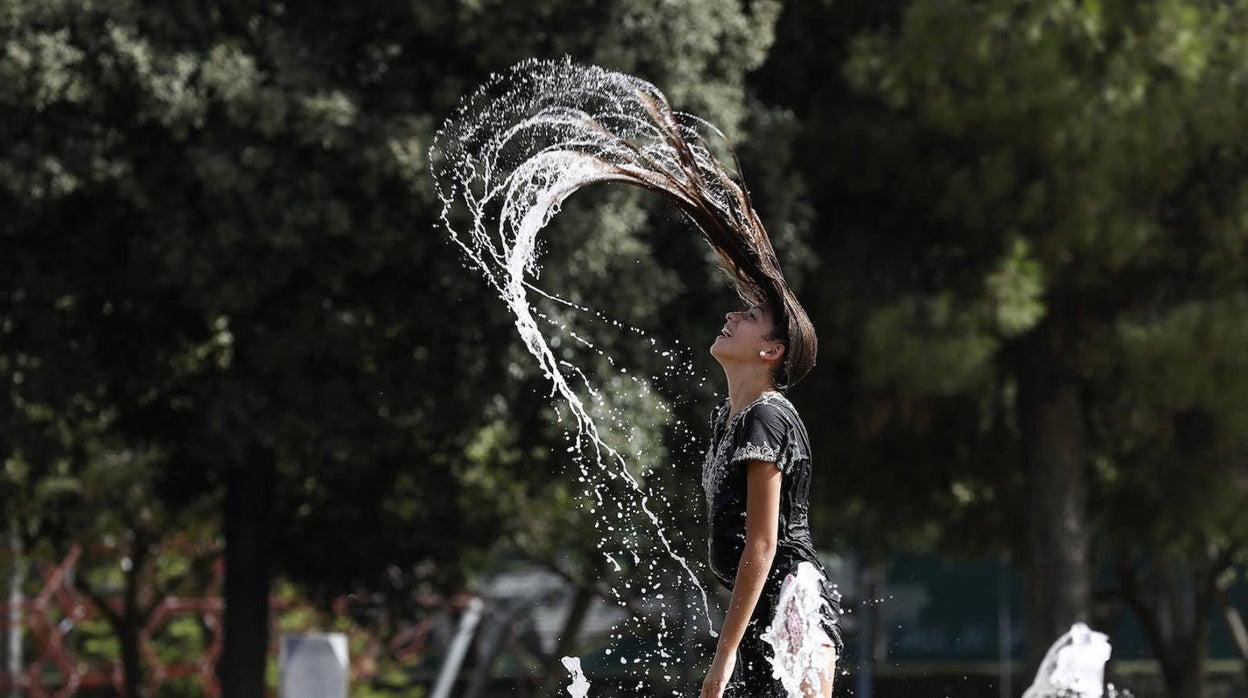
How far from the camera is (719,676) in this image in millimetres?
3861

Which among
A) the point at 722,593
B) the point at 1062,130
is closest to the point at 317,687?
the point at 1062,130

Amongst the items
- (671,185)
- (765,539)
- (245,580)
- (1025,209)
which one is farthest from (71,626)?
(765,539)

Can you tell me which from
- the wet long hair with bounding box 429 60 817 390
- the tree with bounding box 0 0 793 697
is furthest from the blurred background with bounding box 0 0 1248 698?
the wet long hair with bounding box 429 60 817 390

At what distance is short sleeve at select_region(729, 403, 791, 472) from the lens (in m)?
4.01

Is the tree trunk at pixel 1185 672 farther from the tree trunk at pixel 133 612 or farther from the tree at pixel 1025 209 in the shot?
the tree trunk at pixel 133 612

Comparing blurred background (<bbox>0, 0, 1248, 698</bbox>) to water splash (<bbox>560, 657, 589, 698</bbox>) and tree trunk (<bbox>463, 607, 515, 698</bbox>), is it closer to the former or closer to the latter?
tree trunk (<bbox>463, 607, 515, 698</bbox>)

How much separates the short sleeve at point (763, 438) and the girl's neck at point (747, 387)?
0.13 meters

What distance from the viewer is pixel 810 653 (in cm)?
404

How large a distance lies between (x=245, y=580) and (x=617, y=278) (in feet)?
11.9

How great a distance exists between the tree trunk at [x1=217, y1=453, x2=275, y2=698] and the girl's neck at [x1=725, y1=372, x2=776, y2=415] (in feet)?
30.3

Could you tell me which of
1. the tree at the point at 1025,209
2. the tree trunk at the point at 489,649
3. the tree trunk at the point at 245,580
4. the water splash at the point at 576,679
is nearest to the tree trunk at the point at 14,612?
the tree trunk at the point at 489,649

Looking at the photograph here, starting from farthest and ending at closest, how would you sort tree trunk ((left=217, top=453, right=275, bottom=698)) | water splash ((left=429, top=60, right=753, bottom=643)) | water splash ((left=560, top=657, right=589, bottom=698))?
tree trunk ((left=217, top=453, right=275, bottom=698)) < water splash ((left=560, top=657, right=589, bottom=698)) < water splash ((left=429, top=60, right=753, bottom=643))

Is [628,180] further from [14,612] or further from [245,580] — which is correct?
[14,612]

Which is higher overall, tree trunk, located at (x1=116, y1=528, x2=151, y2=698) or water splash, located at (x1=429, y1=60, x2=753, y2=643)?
tree trunk, located at (x1=116, y1=528, x2=151, y2=698)
